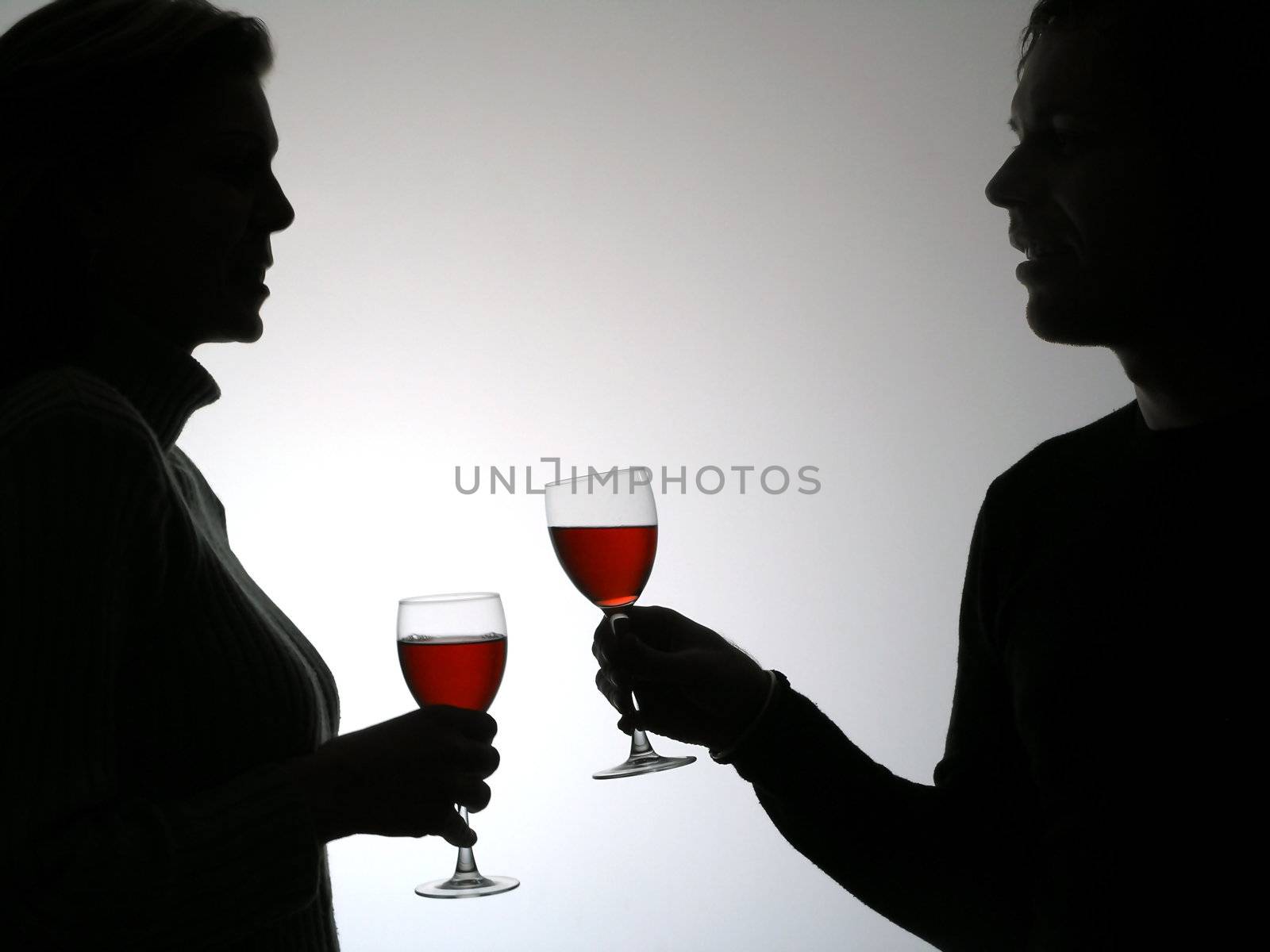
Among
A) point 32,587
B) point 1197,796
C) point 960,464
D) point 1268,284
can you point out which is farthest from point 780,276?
point 32,587

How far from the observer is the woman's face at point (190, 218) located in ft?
3.16

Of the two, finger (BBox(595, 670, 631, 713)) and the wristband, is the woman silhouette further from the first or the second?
the wristband

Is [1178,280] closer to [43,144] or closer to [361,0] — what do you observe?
[43,144]

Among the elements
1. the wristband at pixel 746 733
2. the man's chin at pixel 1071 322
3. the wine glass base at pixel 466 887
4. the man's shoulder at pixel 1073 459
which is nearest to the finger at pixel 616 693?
the wristband at pixel 746 733

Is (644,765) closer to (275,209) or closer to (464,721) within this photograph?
(464,721)

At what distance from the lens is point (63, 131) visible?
93 centimetres

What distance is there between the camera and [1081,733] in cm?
104

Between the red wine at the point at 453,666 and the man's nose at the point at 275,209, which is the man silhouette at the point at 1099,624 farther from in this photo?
the man's nose at the point at 275,209

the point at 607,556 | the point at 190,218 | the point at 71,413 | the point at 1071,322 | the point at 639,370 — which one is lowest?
the point at 607,556

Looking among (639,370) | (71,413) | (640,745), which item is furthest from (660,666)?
(639,370)

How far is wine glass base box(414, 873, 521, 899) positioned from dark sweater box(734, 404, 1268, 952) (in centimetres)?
31

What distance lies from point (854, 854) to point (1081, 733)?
0.99 feet

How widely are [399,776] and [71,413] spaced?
0.40 meters

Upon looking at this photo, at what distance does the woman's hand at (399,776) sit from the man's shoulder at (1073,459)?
2.31 feet
